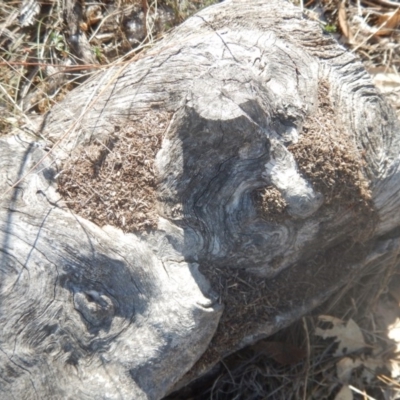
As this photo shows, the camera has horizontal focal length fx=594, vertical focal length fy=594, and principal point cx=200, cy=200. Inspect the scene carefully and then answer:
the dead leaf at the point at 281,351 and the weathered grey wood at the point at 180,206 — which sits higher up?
the weathered grey wood at the point at 180,206

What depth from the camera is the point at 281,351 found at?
300 cm

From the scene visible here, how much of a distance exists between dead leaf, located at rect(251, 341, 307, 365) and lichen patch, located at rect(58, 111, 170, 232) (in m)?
1.02

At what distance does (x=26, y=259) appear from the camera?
2.20 meters

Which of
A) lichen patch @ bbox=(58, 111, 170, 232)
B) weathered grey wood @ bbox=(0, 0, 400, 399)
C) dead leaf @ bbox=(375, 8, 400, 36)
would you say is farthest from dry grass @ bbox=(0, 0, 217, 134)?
dead leaf @ bbox=(375, 8, 400, 36)

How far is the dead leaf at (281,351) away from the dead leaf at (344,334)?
0.15 m

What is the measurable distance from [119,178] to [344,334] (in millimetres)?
1469

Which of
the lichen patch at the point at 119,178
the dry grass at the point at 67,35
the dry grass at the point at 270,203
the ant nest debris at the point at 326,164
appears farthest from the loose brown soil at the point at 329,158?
the dry grass at the point at 67,35

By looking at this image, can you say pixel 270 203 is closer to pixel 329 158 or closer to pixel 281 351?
pixel 329 158

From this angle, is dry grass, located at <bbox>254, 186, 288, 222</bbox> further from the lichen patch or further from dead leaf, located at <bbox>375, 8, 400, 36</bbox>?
dead leaf, located at <bbox>375, 8, 400, 36</bbox>

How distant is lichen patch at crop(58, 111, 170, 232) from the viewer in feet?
7.70

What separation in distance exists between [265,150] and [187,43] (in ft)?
2.12

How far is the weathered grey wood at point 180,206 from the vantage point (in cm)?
222

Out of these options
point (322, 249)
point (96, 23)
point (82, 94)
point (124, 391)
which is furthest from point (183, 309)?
point (96, 23)

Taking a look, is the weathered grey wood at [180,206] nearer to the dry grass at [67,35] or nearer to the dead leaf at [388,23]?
the dry grass at [67,35]
